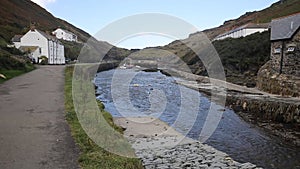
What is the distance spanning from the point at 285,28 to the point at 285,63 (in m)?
4.14

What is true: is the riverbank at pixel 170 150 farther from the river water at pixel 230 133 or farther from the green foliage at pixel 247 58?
the green foliage at pixel 247 58

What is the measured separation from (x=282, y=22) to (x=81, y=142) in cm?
2946

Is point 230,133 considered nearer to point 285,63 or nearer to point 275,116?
point 275,116

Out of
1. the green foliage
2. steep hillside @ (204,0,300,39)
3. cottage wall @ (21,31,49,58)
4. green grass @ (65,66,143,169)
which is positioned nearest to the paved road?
green grass @ (65,66,143,169)

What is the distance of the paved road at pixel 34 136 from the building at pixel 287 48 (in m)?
21.0

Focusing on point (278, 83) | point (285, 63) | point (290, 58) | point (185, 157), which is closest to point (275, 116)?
point (278, 83)

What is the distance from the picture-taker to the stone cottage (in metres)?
23.7

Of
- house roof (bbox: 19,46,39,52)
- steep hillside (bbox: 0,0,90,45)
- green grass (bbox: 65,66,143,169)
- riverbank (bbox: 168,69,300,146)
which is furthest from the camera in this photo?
steep hillside (bbox: 0,0,90,45)

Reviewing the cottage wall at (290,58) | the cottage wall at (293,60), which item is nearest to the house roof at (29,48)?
the cottage wall at (290,58)

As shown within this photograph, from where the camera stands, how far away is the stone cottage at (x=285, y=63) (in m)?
23.7

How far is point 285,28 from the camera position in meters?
28.3

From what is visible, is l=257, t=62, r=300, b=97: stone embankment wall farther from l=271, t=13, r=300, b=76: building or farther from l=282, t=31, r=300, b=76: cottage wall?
l=282, t=31, r=300, b=76: cottage wall

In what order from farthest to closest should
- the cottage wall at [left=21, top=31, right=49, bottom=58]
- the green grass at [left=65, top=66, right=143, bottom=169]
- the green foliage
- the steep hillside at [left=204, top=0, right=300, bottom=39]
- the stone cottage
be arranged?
1. the steep hillside at [left=204, top=0, right=300, bottom=39]
2. the cottage wall at [left=21, top=31, right=49, bottom=58]
3. the green foliage
4. the stone cottage
5. the green grass at [left=65, top=66, right=143, bottom=169]

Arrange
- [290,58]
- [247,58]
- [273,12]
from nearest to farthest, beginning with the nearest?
[290,58]
[247,58]
[273,12]
